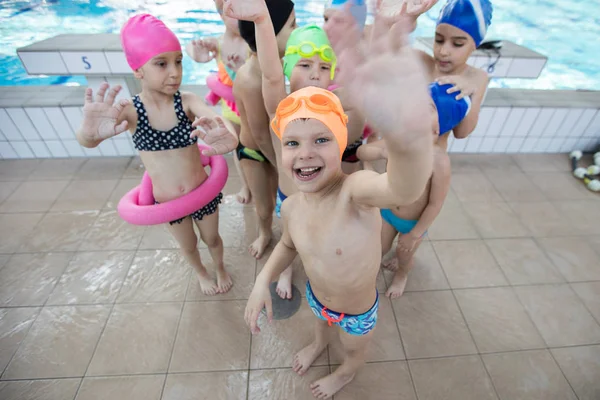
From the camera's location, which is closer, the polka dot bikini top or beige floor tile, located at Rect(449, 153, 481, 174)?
the polka dot bikini top

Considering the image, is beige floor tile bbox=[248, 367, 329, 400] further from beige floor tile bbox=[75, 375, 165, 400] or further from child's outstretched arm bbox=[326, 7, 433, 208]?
child's outstretched arm bbox=[326, 7, 433, 208]

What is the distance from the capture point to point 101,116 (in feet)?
4.46

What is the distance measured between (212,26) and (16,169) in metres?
5.15

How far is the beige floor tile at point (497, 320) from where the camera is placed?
1991 millimetres

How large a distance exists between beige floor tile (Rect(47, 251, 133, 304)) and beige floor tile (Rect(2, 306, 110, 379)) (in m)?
0.08

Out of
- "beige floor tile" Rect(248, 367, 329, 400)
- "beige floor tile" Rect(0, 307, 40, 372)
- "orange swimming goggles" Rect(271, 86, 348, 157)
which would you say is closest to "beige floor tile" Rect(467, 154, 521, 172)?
"beige floor tile" Rect(248, 367, 329, 400)

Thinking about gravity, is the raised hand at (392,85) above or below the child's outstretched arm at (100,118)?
above

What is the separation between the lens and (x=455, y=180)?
3.35m

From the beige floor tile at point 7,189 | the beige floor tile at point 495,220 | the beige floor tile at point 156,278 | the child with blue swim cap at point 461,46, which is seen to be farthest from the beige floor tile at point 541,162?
the beige floor tile at point 7,189

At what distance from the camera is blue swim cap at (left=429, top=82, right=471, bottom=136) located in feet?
4.80

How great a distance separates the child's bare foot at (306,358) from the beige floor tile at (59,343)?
1287 millimetres

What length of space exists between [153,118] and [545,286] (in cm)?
291

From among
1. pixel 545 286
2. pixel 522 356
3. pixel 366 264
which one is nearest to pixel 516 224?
pixel 545 286

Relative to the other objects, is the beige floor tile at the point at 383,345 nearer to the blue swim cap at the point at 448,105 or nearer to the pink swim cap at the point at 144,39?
the blue swim cap at the point at 448,105
